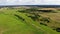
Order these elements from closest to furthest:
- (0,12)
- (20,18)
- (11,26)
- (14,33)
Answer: (14,33) < (11,26) < (20,18) < (0,12)

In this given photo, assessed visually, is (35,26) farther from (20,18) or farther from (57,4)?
(57,4)

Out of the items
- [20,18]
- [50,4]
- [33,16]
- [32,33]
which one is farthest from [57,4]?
[32,33]

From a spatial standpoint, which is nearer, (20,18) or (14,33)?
(14,33)

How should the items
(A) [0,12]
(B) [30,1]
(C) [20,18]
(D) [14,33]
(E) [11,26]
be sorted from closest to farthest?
(D) [14,33]
(E) [11,26]
(C) [20,18]
(A) [0,12]
(B) [30,1]

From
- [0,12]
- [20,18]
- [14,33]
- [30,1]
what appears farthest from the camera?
[30,1]

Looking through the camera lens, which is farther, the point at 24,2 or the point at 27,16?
the point at 24,2

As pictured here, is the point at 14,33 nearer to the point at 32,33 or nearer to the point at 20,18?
the point at 32,33

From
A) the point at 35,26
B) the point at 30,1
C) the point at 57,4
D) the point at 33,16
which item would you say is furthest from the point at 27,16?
the point at 57,4

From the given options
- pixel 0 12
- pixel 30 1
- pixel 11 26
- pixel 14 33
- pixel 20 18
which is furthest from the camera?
pixel 30 1
